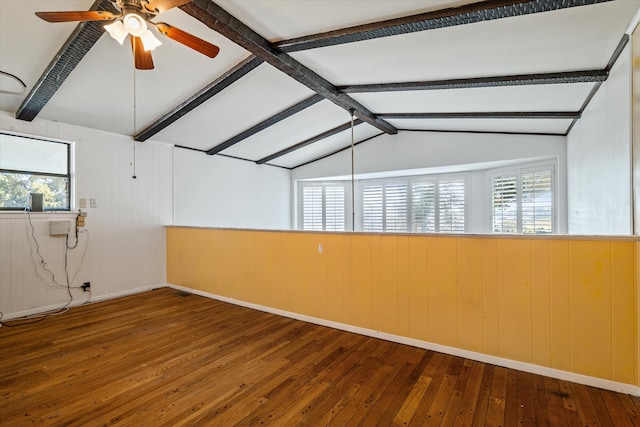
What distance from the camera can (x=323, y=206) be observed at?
7355 millimetres

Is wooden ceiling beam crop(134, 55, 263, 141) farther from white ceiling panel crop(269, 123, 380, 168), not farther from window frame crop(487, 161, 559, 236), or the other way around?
window frame crop(487, 161, 559, 236)

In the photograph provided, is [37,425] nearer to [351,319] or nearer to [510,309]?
[351,319]

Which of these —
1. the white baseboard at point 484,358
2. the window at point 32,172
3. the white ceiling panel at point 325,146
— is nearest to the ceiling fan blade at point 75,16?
the window at point 32,172

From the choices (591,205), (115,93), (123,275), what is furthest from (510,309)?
(123,275)

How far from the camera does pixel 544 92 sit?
128 inches

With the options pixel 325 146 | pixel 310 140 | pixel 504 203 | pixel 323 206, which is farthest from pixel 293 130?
pixel 504 203

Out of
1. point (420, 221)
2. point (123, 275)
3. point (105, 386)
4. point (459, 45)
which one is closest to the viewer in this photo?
point (105, 386)

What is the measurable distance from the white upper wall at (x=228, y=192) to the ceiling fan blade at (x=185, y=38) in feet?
10.8

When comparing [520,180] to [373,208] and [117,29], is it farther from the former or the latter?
[117,29]

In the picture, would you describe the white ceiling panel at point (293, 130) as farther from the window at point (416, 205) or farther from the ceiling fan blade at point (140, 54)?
the ceiling fan blade at point (140, 54)

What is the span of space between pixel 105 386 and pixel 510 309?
302 centimetres

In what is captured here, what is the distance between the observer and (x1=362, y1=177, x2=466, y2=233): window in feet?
19.3

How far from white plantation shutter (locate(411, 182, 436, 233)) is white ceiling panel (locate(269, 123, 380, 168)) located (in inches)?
56.1

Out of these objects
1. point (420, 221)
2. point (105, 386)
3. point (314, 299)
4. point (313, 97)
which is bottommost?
point (105, 386)
